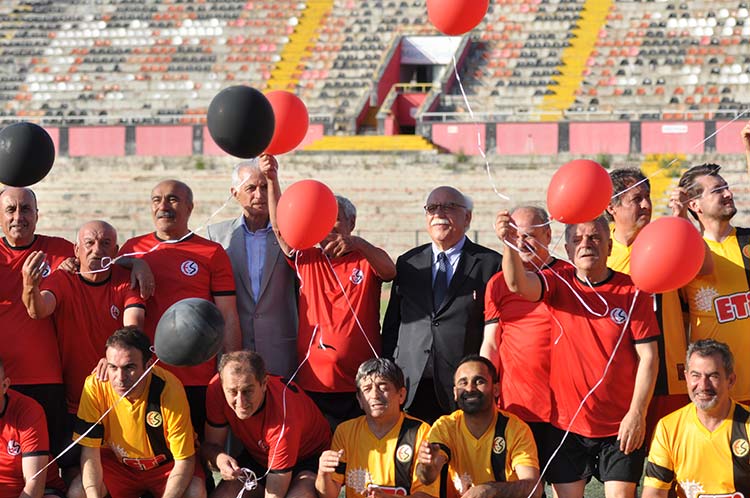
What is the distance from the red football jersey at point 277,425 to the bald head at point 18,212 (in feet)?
4.33

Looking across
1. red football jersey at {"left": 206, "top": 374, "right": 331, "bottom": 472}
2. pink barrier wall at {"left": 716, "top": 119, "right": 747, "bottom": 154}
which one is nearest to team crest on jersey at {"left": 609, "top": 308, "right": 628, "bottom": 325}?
red football jersey at {"left": 206, "top": 374, "right": 331, "bottom": 472}

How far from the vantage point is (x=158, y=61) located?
26.6m

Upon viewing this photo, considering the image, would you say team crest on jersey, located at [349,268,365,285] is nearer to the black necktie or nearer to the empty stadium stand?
the black necktie

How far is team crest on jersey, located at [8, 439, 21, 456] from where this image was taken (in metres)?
5.52

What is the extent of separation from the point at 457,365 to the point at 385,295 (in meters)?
8.25

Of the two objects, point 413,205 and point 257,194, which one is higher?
point 413,205

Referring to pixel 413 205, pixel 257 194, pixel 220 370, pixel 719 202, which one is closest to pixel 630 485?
pixel 719 202

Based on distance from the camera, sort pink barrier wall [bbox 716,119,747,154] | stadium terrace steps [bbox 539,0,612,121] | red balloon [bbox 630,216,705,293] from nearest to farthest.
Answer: red balloon [bbox 630,216,705,293], pink barrier wall [bbox 716,119,747,154], stadium terrace steps [bbox 539,0,612,121]

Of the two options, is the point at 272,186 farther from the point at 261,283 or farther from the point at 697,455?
the point at 697,455

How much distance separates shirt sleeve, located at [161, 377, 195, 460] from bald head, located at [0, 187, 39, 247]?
3.82 ft

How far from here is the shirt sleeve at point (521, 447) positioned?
5301 mm

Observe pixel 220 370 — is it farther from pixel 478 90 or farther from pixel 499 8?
pixel 499 8

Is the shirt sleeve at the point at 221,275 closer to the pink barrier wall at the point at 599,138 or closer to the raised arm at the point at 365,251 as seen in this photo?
the raised arm at the point at 365,251

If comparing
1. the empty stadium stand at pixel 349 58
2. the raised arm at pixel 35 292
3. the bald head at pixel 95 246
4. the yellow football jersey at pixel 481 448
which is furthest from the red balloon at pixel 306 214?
the empty stadium stand at pixel 349 58
